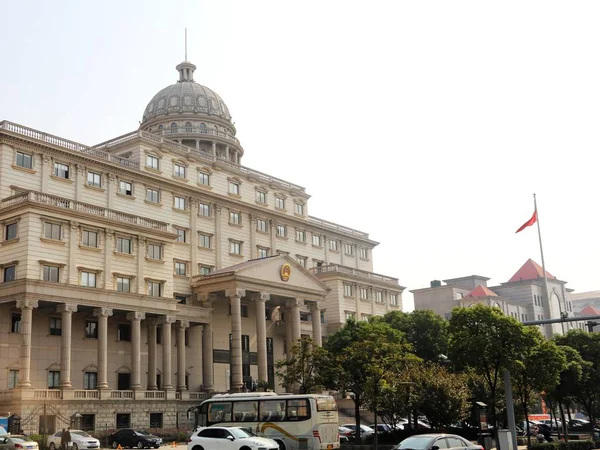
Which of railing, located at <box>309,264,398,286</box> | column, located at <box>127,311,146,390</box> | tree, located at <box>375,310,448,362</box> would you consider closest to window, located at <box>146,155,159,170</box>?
column, located at <box>127,311,146,390</box>

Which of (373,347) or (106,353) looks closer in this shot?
(373,347)

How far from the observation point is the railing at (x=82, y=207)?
53.1m

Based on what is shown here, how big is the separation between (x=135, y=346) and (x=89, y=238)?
9390 millimetres

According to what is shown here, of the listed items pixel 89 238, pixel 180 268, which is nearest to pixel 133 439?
pixel 89 238

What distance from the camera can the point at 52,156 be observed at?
59.6m

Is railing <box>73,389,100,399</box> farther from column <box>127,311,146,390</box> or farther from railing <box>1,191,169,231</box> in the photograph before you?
railing <box>1,191,169,231</box>

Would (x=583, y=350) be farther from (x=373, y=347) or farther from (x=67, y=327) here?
(x=67, y=327)

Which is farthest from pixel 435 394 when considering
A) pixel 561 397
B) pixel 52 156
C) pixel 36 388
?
pixel 52 156

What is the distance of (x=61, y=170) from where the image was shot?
6028 cm

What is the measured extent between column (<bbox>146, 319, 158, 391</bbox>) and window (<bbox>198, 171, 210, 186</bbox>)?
1759 cm

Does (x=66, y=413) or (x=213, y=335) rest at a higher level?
(x=213, y=335)

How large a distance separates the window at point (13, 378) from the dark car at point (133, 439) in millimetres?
9055

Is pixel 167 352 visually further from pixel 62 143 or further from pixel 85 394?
pixel 62 143

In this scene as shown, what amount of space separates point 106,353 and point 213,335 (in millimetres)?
15071
